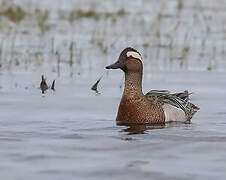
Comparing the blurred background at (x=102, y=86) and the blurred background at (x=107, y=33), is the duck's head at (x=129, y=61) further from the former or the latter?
the blurred background at (x=107, y=33)

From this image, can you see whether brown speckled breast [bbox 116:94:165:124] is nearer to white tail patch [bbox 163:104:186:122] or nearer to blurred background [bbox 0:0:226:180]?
white tail patch [bbox 163:104:186:122]

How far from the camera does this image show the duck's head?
33.1ft

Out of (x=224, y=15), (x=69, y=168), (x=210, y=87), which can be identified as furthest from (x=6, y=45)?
(x=69, y=168)

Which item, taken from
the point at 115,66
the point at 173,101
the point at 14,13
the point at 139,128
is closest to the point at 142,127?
the point at 139,128

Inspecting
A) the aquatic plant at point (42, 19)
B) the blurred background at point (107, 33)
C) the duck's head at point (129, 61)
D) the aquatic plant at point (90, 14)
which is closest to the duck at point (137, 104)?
the duck's head at point (129, 61)

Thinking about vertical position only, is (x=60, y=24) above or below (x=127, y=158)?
above

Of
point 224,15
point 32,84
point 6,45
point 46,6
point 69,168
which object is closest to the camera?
point 69,168

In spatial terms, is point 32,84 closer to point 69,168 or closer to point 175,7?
point 69,168

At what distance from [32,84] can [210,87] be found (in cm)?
278

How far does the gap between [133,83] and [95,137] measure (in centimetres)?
153

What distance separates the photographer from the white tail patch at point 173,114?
10.2 metres

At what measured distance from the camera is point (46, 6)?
2405cm

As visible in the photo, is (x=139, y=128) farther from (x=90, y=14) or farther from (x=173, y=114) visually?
(x=90, y=14)

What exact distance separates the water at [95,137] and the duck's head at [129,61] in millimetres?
680
